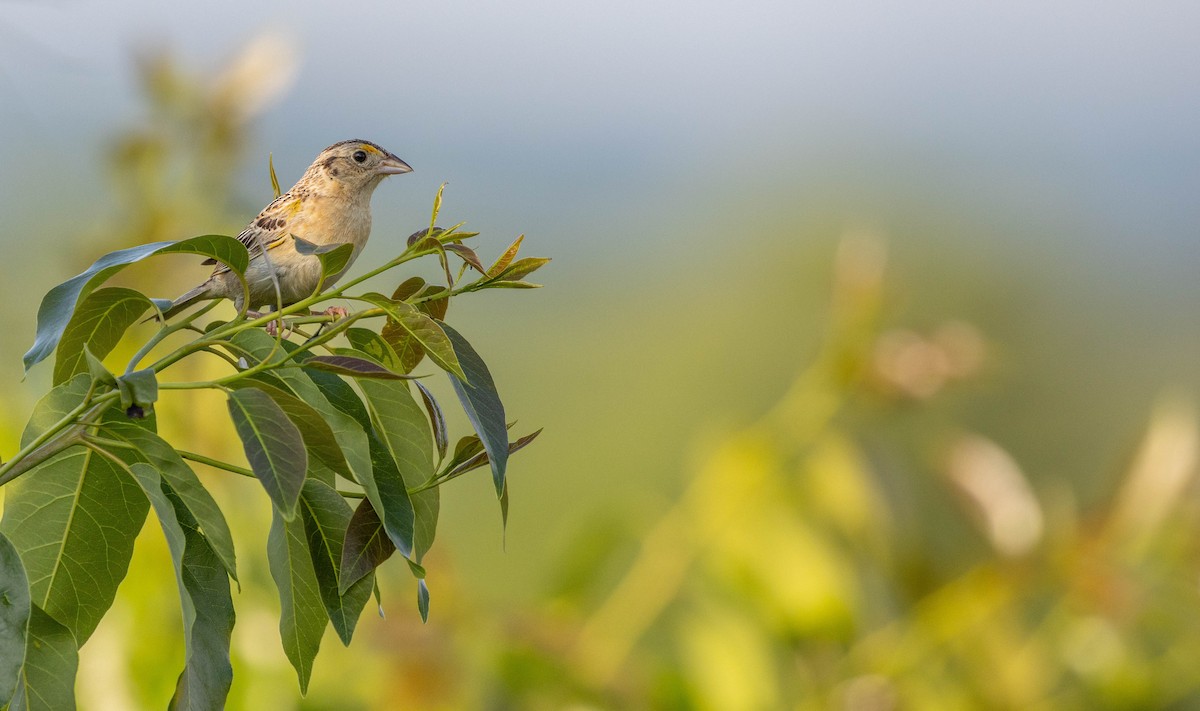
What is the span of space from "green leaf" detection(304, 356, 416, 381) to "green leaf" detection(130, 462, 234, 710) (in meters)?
0.09

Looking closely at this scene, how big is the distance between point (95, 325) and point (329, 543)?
177mm

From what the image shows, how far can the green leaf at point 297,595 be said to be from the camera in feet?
1.67

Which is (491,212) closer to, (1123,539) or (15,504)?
(1123,539)

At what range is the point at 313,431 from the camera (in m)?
0.54

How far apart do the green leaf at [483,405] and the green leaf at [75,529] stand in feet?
0.62

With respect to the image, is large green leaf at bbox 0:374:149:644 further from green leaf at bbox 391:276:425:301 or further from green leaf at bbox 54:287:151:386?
green leaf at bbox 391:276:425:301

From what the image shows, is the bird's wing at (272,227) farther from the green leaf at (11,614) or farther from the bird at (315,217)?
the green leaf at (11,614)

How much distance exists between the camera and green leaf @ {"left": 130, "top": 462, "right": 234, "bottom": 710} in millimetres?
486

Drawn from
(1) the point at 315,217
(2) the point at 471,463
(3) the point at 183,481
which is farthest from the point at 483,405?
(1) the point at 315,217

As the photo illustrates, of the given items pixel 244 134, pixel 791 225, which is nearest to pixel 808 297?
pixel 791 225

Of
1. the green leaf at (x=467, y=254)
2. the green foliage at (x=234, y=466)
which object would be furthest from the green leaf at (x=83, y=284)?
the green leaf at (x=467, y=254)

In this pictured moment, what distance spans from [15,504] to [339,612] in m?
0.18

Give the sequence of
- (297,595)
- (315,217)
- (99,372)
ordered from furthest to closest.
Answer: (315,217) → (297,595) → (99,372)

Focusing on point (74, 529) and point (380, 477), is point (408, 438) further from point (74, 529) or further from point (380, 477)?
point (74, 529)
